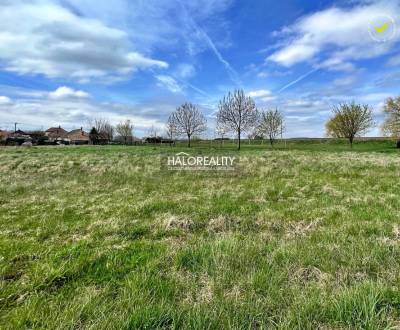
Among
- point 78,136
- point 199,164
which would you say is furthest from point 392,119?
point 78,136

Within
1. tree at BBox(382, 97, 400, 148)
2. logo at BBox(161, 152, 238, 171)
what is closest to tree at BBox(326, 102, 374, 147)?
tree at BBox(382, 97, 400, 148)

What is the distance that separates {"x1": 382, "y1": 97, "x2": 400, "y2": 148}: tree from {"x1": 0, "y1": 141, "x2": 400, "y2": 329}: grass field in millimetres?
47542

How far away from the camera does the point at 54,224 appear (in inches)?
237

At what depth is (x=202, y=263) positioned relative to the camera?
3.87 meters

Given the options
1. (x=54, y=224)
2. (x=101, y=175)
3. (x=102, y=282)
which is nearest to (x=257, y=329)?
(x=102, y=282)

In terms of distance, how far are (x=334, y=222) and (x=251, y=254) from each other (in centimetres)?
285

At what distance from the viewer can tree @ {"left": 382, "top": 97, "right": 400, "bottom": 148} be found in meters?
45.5

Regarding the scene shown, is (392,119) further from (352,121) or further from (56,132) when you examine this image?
(56,132)

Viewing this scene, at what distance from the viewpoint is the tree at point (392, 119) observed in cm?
4550

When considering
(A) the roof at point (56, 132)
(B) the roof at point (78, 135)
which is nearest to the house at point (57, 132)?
(A) the roof at point (56, 132)

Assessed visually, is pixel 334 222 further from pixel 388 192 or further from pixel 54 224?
pixel 54 224

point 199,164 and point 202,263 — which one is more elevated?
point 199,164

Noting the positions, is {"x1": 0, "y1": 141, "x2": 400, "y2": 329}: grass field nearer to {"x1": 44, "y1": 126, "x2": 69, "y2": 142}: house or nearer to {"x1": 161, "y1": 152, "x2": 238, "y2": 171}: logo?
{"x1": 161, "y1": 152, "x2": 238, "y2": 171}: logo

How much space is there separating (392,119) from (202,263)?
182 feet
